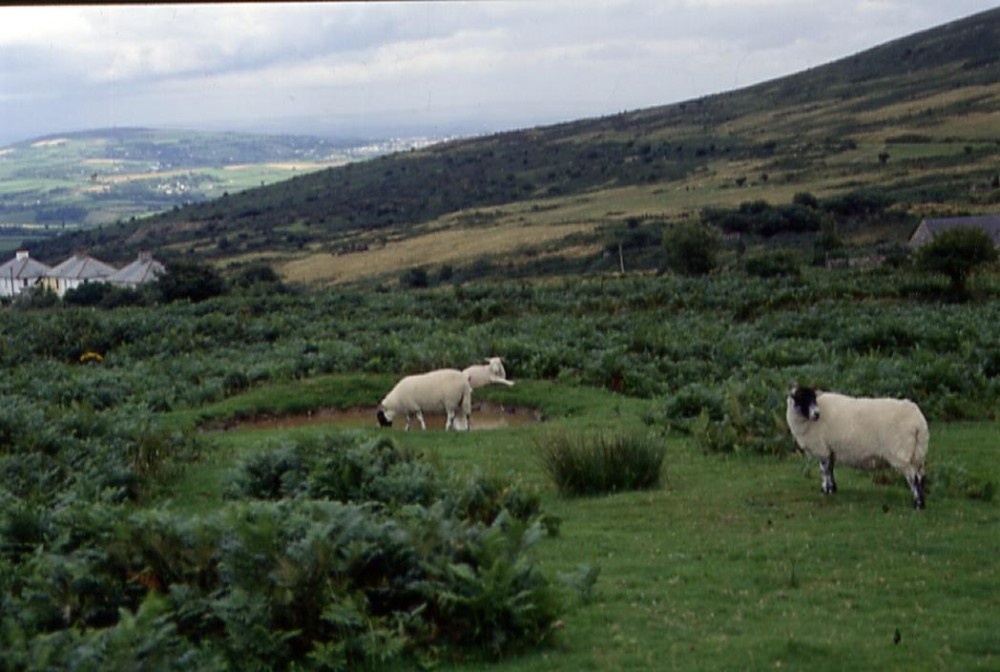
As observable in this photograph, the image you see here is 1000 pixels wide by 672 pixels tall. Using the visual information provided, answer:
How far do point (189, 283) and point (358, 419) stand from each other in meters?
31.9

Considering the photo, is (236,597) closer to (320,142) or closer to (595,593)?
(595,593)

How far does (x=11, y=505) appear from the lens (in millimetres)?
11219

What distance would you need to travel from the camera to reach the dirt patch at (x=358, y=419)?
75.8 feet

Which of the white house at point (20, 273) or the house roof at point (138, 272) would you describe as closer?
the house roof at point (138, 272)

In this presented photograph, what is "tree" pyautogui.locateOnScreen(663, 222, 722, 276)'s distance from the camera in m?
56.8

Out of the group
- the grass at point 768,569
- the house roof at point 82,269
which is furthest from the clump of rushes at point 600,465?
the house roof at point 82,269

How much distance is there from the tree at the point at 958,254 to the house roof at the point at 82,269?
44.8 metres

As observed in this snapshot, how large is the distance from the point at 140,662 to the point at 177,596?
1.72m

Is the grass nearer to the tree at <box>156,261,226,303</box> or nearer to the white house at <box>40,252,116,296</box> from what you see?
the tree at <box>156,261,226,303</box>

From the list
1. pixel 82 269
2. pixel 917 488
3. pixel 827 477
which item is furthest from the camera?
pixel 82 269

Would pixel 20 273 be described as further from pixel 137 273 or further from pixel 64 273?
pixel 137 273

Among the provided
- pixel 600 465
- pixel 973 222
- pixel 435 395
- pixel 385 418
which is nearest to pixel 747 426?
pixel 600 465

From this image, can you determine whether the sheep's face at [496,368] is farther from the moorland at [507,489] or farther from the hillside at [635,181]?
the hillside at [635,181]

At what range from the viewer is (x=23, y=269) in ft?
235
